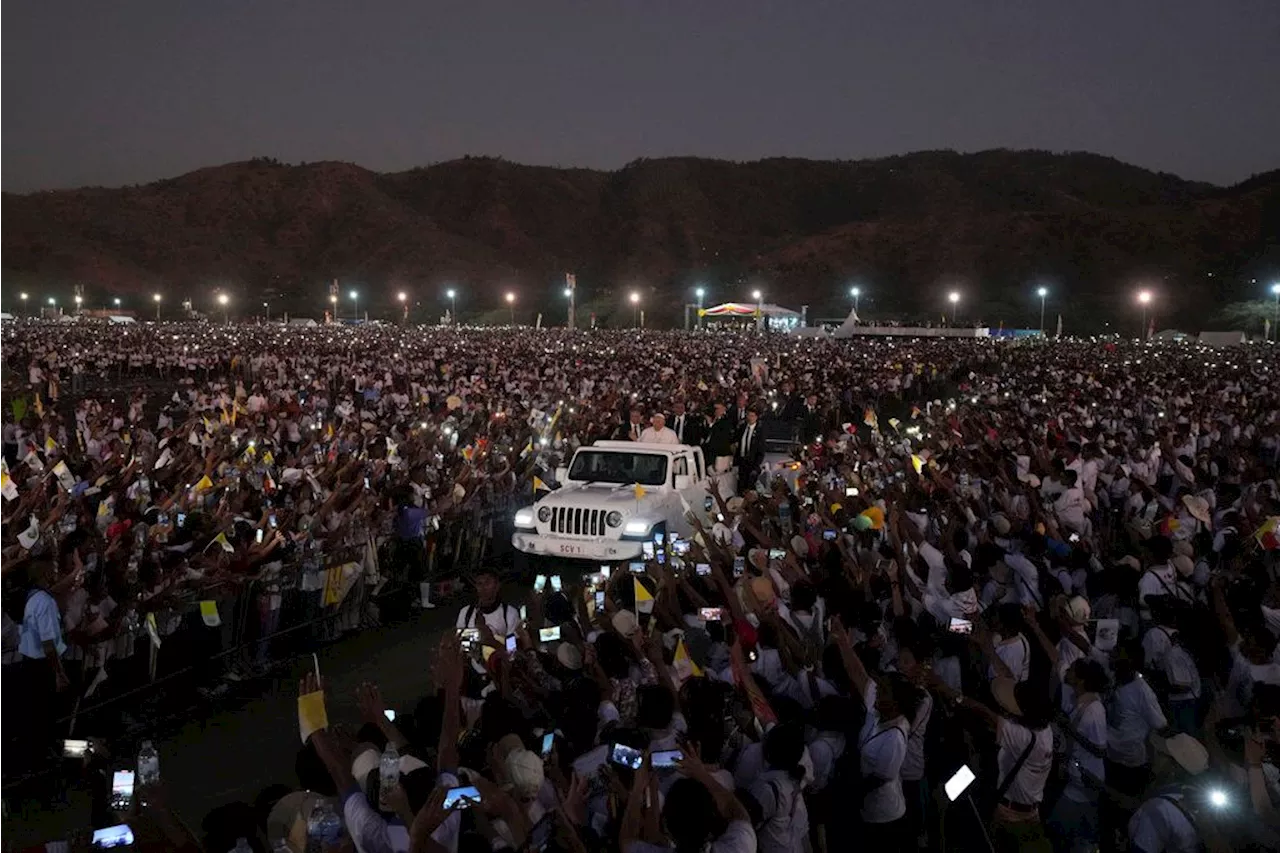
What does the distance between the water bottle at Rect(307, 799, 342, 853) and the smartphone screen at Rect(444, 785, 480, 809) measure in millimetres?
571

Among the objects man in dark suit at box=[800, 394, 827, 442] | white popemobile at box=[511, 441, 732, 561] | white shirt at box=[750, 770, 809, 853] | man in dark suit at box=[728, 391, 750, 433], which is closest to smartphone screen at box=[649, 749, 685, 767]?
white shirt at box=[750, 770, 809, 853]

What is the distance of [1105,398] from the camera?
932 inches

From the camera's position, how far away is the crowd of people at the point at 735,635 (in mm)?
4379

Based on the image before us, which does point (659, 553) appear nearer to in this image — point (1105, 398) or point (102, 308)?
point (1105, 398)

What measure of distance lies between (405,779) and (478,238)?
598ft

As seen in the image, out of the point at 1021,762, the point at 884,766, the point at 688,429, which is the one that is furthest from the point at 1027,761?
the point at 688,429

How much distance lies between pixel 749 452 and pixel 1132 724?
40.3 feet

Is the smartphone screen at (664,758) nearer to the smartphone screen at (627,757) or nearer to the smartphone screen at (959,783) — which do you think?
the smartphone screen at (627,757)

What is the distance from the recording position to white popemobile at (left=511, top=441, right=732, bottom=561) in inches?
474

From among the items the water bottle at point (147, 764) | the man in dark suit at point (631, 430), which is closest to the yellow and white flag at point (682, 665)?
the water bottle at point (147, 764)

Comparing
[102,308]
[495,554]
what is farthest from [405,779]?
[102,308]

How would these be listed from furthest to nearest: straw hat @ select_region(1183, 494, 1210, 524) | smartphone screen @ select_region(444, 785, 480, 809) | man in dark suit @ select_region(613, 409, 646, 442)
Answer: man in dark suit @ select_region(613, 409, 646, 442) < straw hat @ select_region(1183, 494, 1210, 524) < smartphone screen @ select_region(444, 785, 480, 809)

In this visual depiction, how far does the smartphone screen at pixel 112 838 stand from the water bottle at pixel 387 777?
0.86 metres

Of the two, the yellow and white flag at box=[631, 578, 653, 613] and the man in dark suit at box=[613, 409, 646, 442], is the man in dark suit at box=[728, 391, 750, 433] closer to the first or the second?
the man in dark suit at box=[613, 409, 646, 442]
